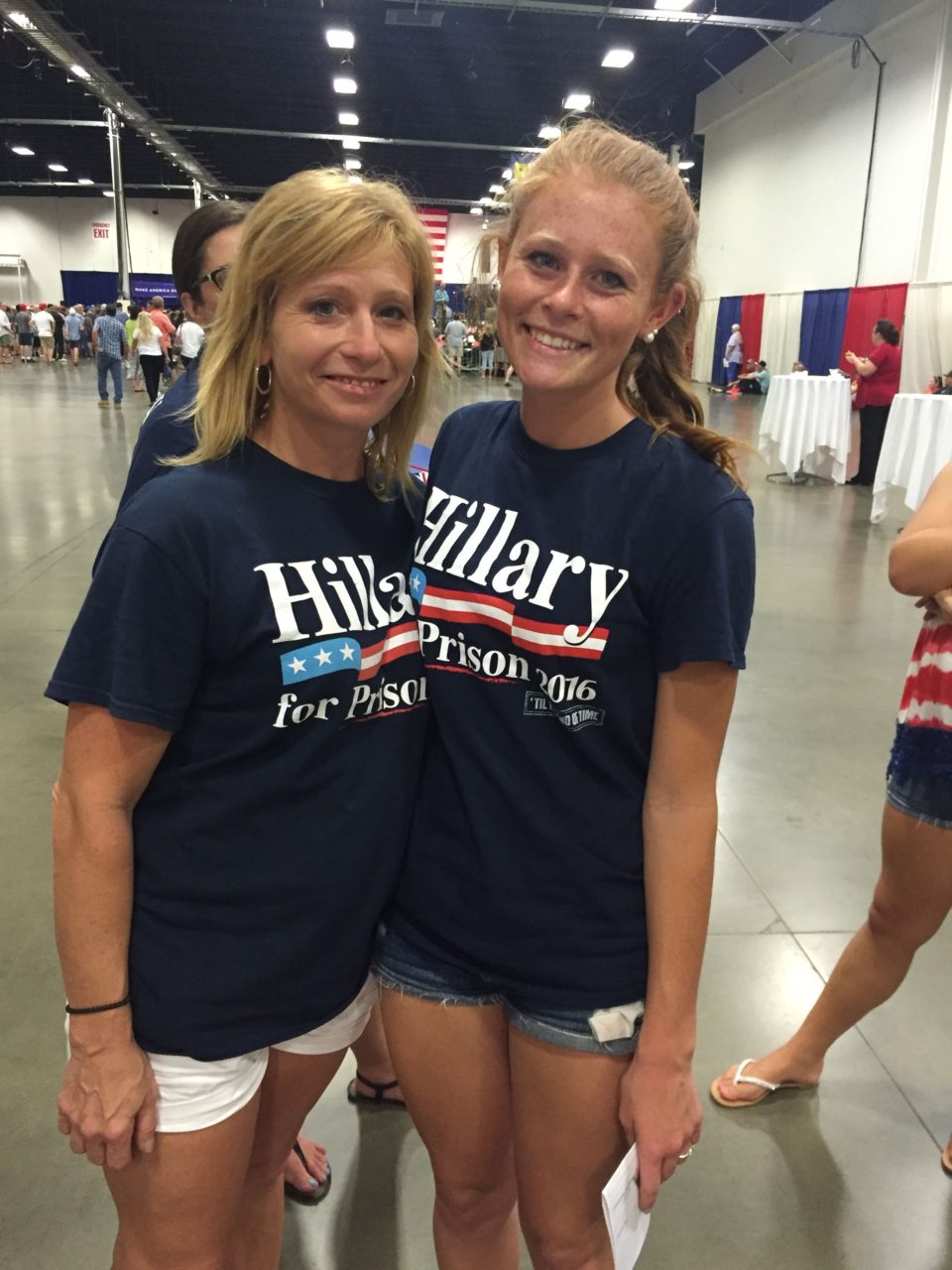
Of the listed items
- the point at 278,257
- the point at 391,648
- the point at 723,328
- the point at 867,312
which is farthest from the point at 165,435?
the point at 723,328

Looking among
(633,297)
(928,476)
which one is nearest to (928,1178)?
(633,297)

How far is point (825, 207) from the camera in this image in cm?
1530

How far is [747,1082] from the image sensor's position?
1.95m

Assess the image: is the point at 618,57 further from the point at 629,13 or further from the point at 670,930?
the point at 670,930

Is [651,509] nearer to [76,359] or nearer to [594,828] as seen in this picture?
[594,828]

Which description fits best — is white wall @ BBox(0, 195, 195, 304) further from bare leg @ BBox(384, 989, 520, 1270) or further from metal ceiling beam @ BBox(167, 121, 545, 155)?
bare leg @ BBox(384, 989, 520, 1270)

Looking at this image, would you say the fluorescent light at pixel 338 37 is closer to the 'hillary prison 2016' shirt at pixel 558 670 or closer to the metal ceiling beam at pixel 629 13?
the metal ceiling beam at pixel 629 13

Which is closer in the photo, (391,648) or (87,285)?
(391,648)

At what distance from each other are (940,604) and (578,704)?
0.81 meters

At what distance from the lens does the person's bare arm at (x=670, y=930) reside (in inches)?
39.8

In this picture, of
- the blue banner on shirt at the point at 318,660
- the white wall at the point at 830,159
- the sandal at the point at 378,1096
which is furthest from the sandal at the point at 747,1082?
the white wall at the point at 830,159

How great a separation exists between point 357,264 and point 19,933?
6.73 feet

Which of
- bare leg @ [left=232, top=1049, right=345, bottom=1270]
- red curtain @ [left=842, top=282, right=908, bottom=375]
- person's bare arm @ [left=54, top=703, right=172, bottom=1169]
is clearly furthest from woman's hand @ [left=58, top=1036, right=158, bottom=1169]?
red curtain @ [left=842, top=282, right=908, bottom=375]

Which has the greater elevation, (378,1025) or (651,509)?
(651,509)
